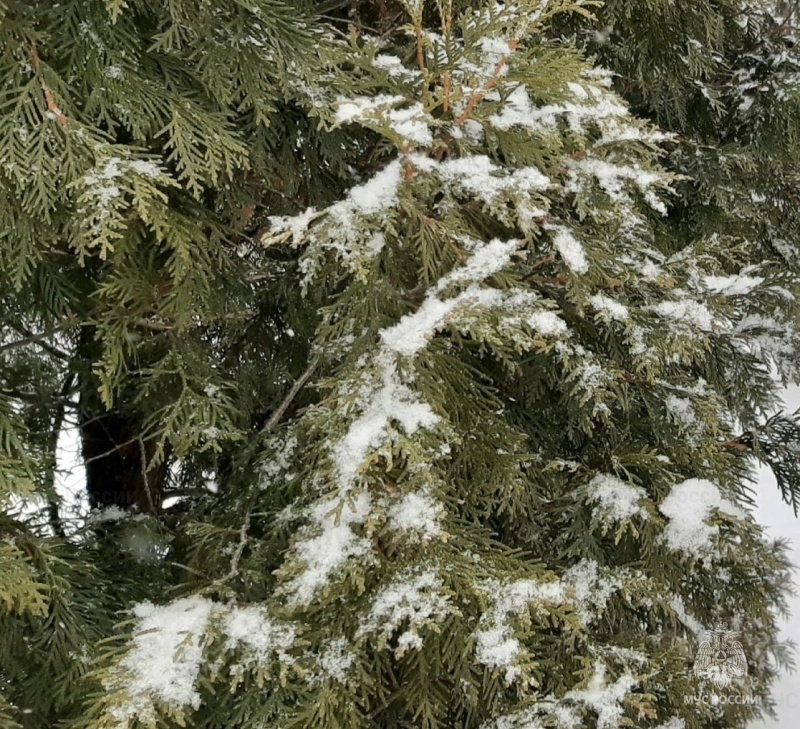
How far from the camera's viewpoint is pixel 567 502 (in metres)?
2.13

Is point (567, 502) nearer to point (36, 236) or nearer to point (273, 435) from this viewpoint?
point (273, 435)

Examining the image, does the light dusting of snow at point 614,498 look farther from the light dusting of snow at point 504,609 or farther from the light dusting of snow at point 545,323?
the light dusting of snow at point 545,323

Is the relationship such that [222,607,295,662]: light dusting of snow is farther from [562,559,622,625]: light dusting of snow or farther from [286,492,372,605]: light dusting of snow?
[562,559,622,625]: light dusting of snow

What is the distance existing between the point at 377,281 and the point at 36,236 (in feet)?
2.83

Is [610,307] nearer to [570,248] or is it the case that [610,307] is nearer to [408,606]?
[570,248]

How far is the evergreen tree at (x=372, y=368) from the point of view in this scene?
1.44 m

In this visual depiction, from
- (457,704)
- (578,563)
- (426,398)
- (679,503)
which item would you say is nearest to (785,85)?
(679,503)

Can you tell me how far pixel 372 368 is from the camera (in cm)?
150

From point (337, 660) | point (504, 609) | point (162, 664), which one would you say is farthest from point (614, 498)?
point (162, 664)

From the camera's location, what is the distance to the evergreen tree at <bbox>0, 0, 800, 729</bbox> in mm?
1441
